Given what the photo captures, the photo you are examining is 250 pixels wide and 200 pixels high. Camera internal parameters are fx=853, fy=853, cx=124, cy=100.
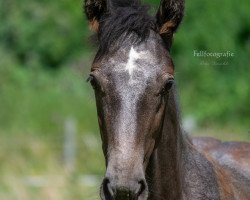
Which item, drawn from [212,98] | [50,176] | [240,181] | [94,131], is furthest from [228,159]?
[212,98]

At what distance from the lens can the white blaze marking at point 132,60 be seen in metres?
5.25

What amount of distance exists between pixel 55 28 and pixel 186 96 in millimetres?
4999

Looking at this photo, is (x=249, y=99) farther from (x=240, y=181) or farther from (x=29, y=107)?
(x=240, y=181)

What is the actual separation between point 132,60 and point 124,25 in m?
0.26

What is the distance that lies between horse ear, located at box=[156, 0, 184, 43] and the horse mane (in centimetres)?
8

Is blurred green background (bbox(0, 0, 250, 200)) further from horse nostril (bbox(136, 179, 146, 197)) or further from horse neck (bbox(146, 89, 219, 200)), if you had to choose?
horse nostril (bbox(136, 179, 146, 197))

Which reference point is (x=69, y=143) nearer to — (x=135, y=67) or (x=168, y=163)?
(x=168, y=163)

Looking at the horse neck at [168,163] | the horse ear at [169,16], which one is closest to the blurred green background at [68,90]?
the horse neck at [168,163]

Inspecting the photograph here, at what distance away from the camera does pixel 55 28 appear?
77.2ft

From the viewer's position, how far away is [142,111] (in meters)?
5.18

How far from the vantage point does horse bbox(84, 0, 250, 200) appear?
5.06 m

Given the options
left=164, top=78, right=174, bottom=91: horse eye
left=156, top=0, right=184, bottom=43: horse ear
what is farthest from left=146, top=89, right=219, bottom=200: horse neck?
left=156, top=0, right=184, bottom=43: horse ear

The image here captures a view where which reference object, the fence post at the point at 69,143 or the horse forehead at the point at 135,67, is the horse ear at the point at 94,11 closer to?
the horse forehead at the point at 135,67

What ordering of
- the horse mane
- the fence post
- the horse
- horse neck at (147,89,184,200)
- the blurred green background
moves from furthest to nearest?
the fence post, the blurred green background, horse neck at (147,89,184,200), the horse mane, the horse
